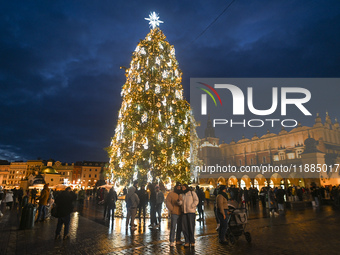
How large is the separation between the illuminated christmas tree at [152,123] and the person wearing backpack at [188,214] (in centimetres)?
859

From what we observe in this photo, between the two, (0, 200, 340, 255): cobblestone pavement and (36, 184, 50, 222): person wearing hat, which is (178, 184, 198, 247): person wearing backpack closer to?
(0, 200, 340, 255): cobblestone pavement

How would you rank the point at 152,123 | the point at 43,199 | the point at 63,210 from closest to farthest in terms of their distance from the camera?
the point at 63,210
the point at 43,199
the point at 152,123

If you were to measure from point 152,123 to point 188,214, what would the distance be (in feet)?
32.5

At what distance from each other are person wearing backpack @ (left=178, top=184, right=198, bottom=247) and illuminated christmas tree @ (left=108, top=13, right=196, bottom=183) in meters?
8.59

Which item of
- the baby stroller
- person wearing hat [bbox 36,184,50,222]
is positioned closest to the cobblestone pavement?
the baby stroller

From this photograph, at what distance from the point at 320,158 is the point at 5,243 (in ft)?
148

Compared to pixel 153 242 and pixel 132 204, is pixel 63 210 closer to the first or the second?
pixel 132 204

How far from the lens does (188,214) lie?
6.81 m

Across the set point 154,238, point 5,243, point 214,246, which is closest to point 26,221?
point 5,243

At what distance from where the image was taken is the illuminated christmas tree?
15.9 m

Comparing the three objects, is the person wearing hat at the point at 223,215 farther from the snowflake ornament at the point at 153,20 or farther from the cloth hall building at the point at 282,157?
the cloth hall building at the point at 282,157

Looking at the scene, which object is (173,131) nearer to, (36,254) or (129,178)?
(129,178)

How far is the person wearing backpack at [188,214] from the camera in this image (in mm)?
6749

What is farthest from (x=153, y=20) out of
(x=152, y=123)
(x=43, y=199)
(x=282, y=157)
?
(x=282, y=157)
